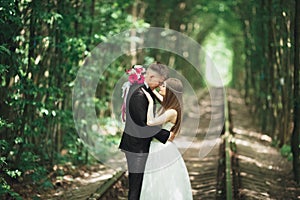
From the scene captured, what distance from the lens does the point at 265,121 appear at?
1705cm

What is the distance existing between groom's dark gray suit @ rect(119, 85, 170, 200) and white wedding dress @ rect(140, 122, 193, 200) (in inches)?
6.7

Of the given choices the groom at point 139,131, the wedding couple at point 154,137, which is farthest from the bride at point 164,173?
the groom at point 139,131

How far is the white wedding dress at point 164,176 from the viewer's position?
681 centimetres

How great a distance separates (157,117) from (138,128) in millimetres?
249

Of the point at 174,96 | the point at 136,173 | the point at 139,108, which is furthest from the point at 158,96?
the point at 136,173

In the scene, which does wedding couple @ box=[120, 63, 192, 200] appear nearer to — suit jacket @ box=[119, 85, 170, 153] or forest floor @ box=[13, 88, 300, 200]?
suit jacket @ box=[119, 85, 170, 153]

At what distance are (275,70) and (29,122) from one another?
7718 millimetres

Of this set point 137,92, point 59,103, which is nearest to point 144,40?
point 59,103

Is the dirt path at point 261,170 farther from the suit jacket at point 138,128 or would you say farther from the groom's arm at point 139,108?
the groom's arm at point 139,108

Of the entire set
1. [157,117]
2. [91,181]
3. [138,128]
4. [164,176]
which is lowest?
[91,181]

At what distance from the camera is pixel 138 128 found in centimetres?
648

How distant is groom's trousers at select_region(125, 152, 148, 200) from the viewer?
6.66 m

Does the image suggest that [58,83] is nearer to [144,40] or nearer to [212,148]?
[212,148]

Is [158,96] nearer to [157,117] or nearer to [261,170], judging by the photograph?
[157,117]
